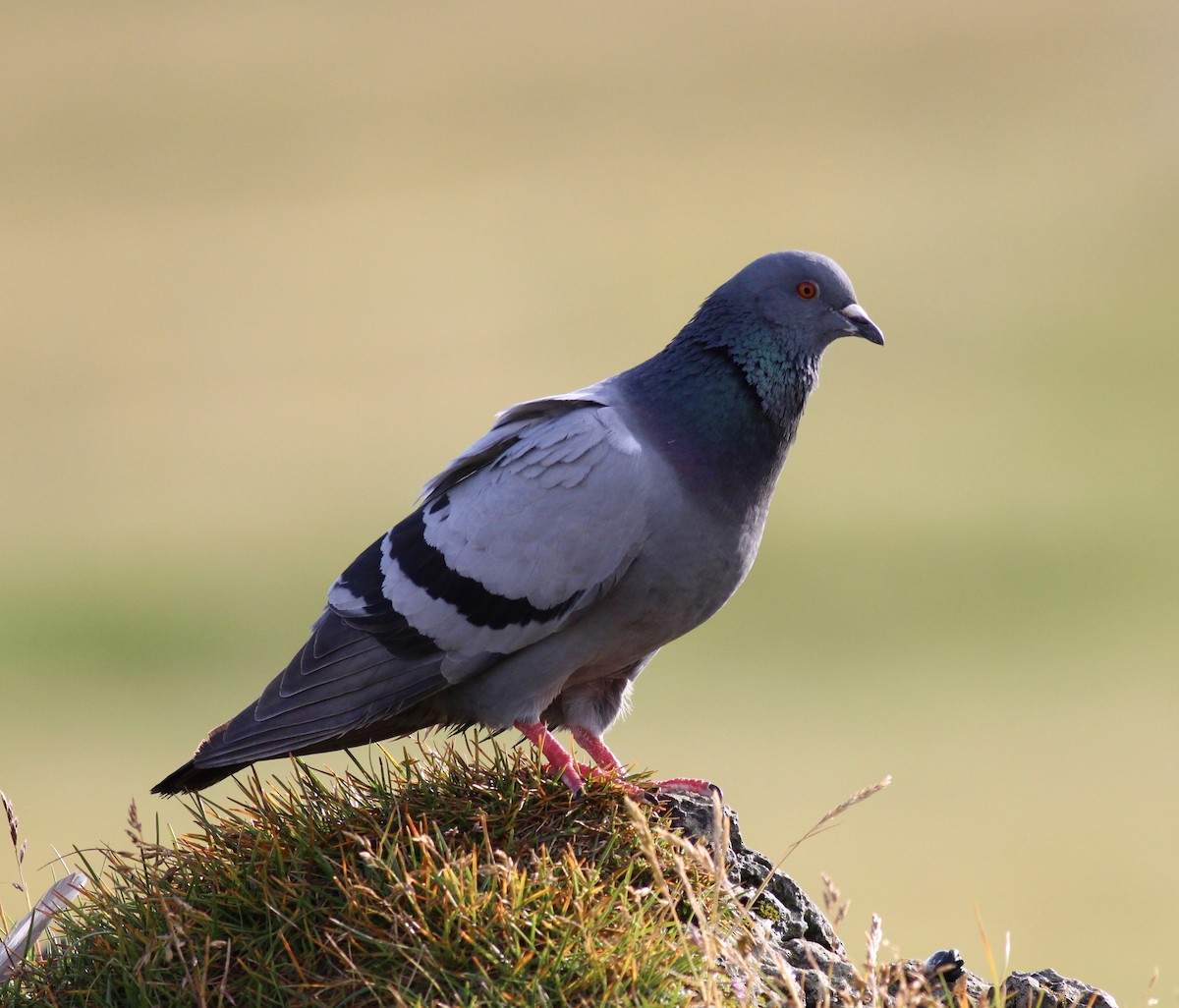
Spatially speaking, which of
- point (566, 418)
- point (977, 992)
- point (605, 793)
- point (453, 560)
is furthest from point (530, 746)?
point (977, 992)

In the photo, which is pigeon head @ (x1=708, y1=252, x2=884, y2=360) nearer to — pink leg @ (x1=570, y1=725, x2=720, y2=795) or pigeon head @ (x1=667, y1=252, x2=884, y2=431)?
pigeon head @ (x1=667, y1=252, x2=884, y2=431)

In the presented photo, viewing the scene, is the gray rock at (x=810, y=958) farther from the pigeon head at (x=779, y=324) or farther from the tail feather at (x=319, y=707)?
the pigeon head at (x=779, y=324)

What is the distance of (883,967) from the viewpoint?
4047 millimetres

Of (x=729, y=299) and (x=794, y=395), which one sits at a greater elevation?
(x=729, y=299)

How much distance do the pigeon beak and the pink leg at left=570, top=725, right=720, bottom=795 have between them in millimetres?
2008

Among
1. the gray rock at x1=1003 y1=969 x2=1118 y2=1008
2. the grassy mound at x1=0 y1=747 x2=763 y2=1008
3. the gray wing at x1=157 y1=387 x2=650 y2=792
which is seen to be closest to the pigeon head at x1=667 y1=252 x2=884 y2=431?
the gray wing at x1=157 y1=387 x2=650 y2=792

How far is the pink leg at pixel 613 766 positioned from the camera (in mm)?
4844

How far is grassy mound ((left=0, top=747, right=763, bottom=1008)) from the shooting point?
364 centimetres

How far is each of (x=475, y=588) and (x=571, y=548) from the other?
1.45ft

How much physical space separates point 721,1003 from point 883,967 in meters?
0.78

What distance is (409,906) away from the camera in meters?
3.88

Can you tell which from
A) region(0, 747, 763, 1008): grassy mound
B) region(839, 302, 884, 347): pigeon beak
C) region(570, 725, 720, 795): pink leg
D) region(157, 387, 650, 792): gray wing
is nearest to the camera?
region(0, 747, 763, 1008): grassy mound

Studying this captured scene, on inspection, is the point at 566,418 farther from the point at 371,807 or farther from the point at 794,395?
the point at 371,807

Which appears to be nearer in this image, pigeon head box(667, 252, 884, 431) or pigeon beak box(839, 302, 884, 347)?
pigeon head box(667, 252, 884, 431)
